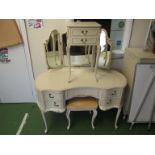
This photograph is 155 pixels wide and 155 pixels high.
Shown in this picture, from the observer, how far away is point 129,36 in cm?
198

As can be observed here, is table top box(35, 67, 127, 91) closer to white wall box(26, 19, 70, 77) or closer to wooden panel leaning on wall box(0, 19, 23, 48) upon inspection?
white wall box(26, 19, 70, 77)

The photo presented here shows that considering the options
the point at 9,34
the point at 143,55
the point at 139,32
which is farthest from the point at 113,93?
the point at 9,34

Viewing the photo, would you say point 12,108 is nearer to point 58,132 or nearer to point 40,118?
point 40,118

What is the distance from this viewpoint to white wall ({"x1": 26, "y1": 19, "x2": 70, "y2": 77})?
6.21 ft

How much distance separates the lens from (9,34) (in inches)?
77.6

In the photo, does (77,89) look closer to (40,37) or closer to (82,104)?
(82,104)

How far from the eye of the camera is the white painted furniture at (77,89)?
1620 mm

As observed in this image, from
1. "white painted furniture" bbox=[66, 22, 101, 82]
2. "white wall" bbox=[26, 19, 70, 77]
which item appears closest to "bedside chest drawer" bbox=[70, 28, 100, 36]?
"white painted furniture" bbox=[66, 22, 101, 82]

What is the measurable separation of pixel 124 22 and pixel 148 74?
76 cm

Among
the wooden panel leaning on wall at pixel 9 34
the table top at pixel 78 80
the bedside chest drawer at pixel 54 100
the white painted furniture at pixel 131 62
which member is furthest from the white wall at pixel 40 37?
the white painted furniture at pixel 131 62

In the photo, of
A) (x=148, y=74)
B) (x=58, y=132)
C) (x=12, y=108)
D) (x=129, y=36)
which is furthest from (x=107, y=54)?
(x=12, y=108)

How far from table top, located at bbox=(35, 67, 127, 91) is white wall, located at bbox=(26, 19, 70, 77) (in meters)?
0.34

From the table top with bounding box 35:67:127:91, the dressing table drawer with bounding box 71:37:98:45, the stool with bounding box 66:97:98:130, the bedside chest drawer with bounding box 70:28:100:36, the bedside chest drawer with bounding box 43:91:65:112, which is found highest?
the bedside chest drawer with bounding box 70:28:100:36
